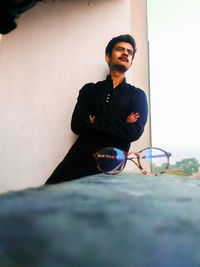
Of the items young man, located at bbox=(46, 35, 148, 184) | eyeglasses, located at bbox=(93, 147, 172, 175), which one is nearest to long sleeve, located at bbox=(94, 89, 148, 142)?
young man, located at bbox=(46, 35, 148, 184)

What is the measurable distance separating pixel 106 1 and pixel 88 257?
6.38 feet

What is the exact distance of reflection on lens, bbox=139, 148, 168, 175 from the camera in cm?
94

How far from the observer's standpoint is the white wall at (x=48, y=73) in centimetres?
151

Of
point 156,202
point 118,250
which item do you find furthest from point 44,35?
point 118,250

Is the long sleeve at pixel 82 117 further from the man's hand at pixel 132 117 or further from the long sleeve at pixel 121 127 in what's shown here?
the man's hand at pixel 132 117

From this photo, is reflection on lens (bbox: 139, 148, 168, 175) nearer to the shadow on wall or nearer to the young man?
the young man

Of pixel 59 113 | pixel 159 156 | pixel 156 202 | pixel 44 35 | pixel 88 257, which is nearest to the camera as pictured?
pixel 88 257

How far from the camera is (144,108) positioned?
1.33m

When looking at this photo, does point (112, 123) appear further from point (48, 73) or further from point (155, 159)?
point (48, 73)

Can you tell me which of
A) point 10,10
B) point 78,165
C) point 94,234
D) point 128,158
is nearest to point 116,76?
point 78,165

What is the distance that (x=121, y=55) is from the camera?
4.61 ft

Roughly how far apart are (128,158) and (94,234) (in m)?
0.69

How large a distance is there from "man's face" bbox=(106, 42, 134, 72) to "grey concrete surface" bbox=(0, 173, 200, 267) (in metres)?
1.24

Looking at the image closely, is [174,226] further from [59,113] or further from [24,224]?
[59,113]
